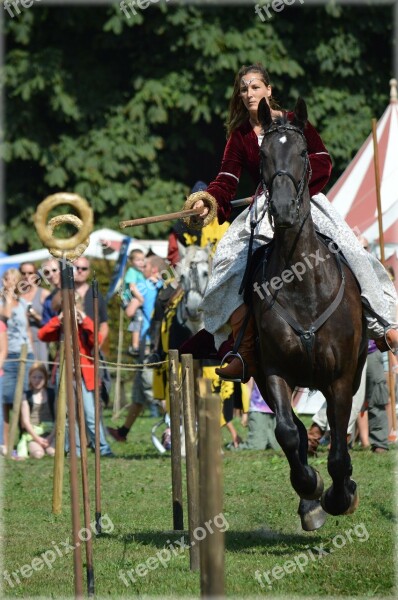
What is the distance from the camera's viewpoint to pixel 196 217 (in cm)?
741

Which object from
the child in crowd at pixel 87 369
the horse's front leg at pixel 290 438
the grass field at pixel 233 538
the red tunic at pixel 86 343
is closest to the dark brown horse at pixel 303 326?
the horse's front leg at pixel 290 438

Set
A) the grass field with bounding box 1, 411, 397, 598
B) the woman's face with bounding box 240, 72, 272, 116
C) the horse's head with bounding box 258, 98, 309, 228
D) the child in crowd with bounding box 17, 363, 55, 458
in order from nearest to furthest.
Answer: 1. the grass field with bounding box 1, 411, 397, 598
2. the horse's head with bounding box 258, 98, 309, 228
3. the woman's face with bounding box 240, 72, 272, 116
4. the child in crowd with bounding box 17, 363, 55, 458

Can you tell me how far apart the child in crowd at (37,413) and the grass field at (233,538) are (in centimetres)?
177

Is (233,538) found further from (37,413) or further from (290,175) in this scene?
(37,413)

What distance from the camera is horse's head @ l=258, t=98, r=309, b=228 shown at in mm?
6387

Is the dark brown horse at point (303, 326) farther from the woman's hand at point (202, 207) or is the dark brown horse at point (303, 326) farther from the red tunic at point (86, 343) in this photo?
the red tunic at point (86, 343)

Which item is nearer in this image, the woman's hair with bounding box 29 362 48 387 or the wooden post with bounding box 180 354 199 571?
the wooden post with bounding box 180 354 199 571

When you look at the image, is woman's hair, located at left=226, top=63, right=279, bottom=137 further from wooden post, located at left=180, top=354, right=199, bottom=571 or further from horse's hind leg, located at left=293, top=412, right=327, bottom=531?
horse's hind leg, located at left=293, top=412, right=327, bottom=531

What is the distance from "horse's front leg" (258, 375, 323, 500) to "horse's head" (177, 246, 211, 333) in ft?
16.6

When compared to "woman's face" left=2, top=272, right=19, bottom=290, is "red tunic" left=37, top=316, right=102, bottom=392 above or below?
below

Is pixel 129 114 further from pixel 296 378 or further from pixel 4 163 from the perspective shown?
pixel 296 378

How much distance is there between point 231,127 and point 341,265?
134cm

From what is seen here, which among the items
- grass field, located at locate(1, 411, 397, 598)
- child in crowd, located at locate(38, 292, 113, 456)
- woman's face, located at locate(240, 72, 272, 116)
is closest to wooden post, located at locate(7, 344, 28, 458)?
child in crowd, located at locate(38, 292, 113, 456)

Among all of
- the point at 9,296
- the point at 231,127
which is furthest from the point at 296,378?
the point at 9,296
